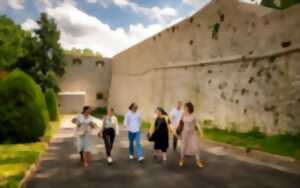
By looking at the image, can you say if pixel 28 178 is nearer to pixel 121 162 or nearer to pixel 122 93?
pixel 121 162

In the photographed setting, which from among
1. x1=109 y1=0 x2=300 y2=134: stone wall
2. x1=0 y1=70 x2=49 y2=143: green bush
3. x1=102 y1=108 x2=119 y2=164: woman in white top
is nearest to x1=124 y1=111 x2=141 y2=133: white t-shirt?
x1=102 y1=108 x2=119 y2=164: woman in white top

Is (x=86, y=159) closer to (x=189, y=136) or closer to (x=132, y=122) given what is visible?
(x=132, y=122)

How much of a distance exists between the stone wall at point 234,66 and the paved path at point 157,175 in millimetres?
4680

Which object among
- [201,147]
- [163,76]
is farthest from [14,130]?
[163,76]

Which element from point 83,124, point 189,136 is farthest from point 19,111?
point 189,136

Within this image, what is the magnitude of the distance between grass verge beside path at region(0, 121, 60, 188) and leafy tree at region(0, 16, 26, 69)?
2957cm

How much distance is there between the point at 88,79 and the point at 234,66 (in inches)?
1203

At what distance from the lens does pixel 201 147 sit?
13555 millimetres

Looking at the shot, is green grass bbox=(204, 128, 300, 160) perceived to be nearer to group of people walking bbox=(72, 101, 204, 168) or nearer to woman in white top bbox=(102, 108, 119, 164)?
group of people walking bbox=(72, 101, 204, 168)

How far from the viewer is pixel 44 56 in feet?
132

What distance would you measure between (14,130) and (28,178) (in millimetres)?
7125

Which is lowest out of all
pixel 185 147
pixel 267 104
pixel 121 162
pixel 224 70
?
pixel 121 162

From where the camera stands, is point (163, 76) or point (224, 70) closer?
point (224, 70)

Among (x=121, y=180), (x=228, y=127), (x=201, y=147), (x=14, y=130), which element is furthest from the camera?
(x=228, y=127)
